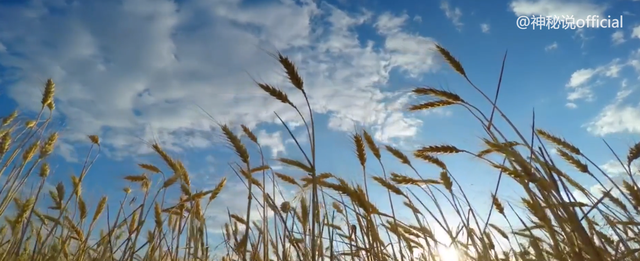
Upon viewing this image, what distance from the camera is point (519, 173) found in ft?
6.34

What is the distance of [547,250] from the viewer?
10.3 feet

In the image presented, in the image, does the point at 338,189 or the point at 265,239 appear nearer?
the point at 338,189

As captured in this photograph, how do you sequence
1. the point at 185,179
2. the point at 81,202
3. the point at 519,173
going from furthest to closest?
the point at 81,202 < the point at 185,179 < the point at 519,173

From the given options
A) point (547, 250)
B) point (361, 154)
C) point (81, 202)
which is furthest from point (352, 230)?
point (81, 202)

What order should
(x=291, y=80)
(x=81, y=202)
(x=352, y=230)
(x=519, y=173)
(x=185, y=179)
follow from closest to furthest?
(x=519, y=173)
(x=291, y=80)
(x=185, y=179)
(x=352, y=230)
(x=81, y=202)

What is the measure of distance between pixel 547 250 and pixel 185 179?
255 cm

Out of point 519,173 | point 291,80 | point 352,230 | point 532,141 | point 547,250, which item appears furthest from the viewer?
point 352,230

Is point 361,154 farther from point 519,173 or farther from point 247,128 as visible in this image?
point 519,173

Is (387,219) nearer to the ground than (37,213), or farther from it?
nearer to the ground

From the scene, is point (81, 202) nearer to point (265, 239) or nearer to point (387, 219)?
point (265, 239)

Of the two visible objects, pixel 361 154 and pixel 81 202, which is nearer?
pixel 361 154

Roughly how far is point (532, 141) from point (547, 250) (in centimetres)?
133

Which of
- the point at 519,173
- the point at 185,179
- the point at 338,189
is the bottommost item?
the point at 519,173

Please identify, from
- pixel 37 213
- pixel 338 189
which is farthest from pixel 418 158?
pixel 37 213
